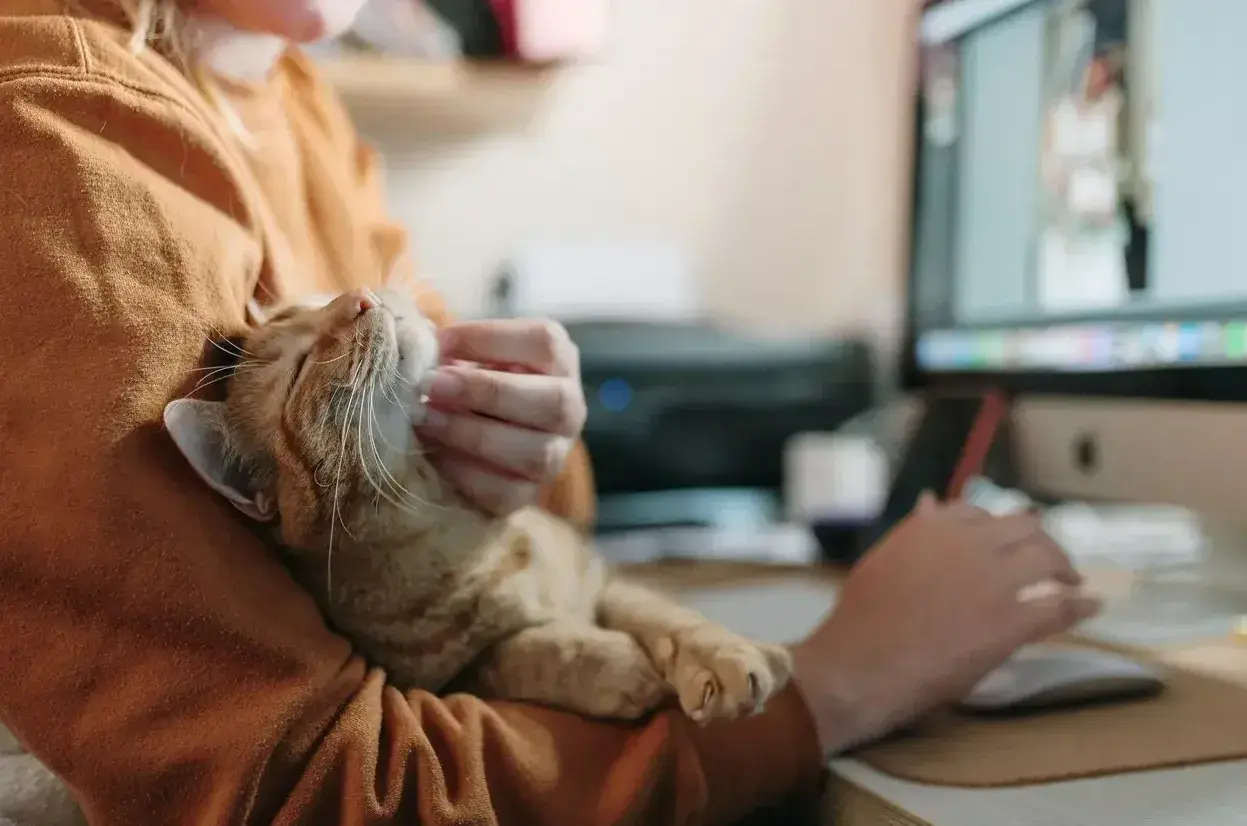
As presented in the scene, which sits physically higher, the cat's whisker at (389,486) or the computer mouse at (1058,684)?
the cat's whisker at (389,486)

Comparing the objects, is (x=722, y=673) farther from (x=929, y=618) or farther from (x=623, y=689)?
(x=929, y=618)

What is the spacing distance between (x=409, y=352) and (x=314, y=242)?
21 cm

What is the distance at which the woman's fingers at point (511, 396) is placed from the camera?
1.78 feet

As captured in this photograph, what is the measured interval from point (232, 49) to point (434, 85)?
0.71 meters

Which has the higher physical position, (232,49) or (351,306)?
(232,49)

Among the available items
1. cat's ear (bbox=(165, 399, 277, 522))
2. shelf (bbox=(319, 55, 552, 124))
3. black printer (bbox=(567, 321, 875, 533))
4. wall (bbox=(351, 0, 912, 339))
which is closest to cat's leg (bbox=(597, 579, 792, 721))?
cat's ear (bbox=(165, 399, 277, 522))

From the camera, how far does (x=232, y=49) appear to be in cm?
62

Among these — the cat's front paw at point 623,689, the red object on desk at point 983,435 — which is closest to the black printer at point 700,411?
the red object on desk at point 983,435

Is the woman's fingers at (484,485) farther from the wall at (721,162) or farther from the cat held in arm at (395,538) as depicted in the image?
the wall at (721,162)

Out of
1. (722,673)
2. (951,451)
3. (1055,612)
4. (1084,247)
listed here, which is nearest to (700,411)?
(951,451)

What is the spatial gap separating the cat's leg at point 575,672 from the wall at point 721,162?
1.04 meters

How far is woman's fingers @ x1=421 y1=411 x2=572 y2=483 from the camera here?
1.82 ft

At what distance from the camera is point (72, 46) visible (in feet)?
1.55

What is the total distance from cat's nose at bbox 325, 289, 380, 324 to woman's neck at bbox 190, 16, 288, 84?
0.64 ft
